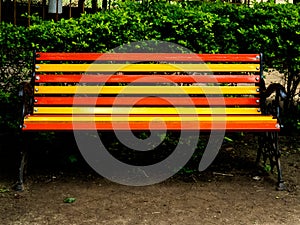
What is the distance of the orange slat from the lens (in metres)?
5.57

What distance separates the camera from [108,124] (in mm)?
5086

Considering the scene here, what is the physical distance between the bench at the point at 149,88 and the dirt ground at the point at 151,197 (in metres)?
0.37

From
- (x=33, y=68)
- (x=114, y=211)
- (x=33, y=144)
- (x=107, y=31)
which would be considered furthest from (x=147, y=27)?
(x=114, y=211)

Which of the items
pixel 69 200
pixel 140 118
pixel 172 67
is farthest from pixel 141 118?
pixel 69 200

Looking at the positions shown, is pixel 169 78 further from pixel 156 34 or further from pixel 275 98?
pixel 275 98

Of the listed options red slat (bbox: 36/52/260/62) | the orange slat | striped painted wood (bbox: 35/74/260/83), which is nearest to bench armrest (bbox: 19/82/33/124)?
the orange slat

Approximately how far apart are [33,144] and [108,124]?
1.30 m

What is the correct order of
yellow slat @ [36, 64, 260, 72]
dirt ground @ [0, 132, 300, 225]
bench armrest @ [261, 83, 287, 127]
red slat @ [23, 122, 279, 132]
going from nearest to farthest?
dirt ground @ [0, 132, 300, 225] < red slat @ [23, 122, 279, 132] < bench armrest @ [261, 83, 287, 127] < yellow slat @ [36, 64, 260, 72]

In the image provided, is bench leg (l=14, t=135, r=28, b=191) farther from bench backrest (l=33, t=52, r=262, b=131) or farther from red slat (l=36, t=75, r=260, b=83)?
red slat (l=36, t=75, r=260, b=83)

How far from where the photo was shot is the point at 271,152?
5.53 m

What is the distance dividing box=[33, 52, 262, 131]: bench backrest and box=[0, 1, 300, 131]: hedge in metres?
0.21

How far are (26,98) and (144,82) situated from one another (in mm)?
1191

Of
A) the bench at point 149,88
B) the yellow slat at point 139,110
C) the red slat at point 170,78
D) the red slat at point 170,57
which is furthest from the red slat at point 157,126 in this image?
the red slat at point 170,57

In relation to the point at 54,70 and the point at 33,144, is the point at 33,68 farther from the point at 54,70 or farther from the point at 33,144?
the point at 33,144
